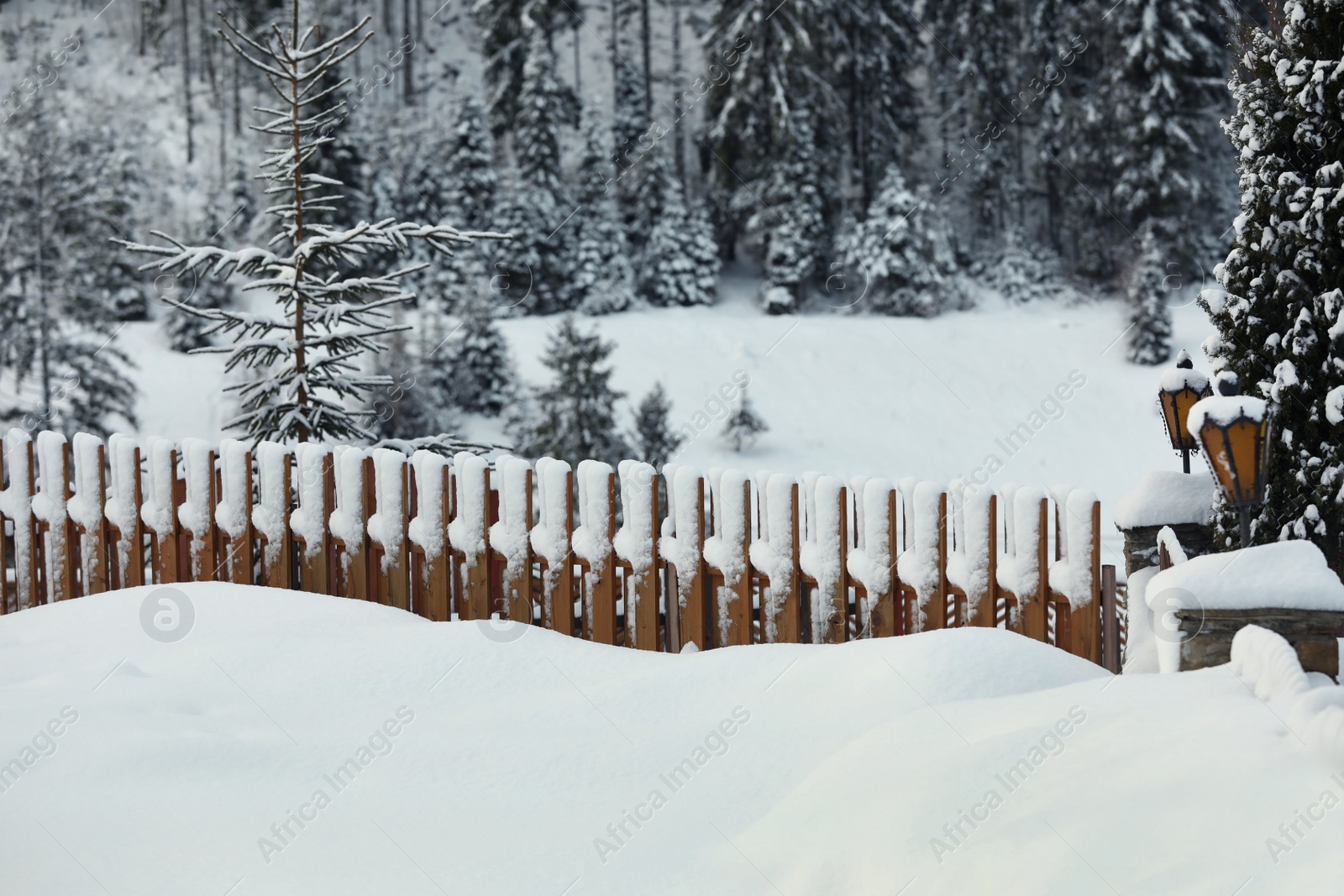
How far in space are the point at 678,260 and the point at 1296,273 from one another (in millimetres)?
18864

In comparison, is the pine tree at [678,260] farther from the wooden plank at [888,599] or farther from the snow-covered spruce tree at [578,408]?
the wooden plank at [888,599]

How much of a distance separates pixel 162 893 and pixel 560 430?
1307 cm

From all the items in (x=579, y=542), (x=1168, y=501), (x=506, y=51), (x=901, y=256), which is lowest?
(x=579, y=542)

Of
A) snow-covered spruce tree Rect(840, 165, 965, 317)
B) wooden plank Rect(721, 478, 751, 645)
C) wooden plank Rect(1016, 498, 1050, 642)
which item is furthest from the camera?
snow-covered spruce tree Rect(840, 165, 965, 317)

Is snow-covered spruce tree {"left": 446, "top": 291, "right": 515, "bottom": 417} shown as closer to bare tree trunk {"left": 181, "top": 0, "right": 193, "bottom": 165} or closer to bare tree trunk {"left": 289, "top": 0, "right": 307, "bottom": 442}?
bare tree trunk {"left": 289, "top": 0, "right": 307, "bottom": 442}

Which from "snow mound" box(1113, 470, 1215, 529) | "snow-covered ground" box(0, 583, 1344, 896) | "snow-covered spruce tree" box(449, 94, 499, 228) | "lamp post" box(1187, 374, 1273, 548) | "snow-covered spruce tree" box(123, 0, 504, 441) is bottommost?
"snow-covered ground" box(0, 583, 1344, 896)

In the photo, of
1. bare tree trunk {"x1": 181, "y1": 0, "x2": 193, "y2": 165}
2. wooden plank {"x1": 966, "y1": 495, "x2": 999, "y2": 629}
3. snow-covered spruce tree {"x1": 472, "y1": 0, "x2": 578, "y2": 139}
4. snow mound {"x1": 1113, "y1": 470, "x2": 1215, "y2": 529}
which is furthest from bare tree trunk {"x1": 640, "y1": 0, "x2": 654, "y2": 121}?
wooden plank {"x1": 966, "y1": 495, "x2": 999, "y2": 629}

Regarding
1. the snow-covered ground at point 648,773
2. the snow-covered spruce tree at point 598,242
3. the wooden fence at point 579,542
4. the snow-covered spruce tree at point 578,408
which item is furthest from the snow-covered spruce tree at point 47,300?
the snow-covered ground at point 648,773

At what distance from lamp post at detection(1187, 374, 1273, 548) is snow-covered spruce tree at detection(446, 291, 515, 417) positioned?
16.4 m

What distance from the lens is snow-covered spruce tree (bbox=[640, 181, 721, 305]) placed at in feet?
80.6

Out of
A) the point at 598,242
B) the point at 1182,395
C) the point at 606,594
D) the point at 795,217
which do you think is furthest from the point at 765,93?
the point at 606,594

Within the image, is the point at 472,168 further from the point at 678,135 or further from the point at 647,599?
the point at 647,599

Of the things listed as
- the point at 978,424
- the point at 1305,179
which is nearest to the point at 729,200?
the point at 978,424

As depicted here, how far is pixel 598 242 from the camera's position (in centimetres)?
2456
